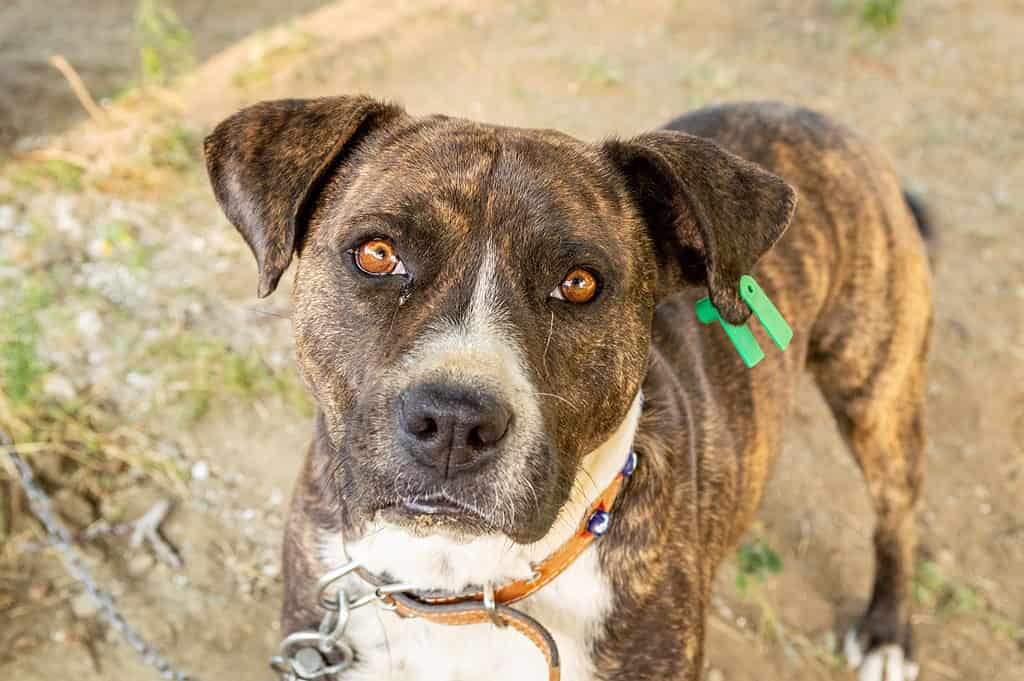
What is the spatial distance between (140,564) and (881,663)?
8.90 ft

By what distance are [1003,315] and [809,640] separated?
8.35 ft

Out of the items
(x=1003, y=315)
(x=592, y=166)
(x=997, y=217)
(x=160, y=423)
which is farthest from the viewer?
(x=997, y=217)

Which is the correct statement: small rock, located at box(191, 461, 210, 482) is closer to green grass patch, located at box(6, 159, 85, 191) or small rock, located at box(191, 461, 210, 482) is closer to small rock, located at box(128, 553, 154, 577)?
small rock, located at box(128, 553, 154, 577)

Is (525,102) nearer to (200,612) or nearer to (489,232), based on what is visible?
(200,612)

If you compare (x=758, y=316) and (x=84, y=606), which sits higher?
(x=758, y=316)

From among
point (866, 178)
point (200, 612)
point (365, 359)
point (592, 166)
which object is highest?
point (592, 166)

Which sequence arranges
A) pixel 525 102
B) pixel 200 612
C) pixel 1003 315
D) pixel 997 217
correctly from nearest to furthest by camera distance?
pixel 200 612
pixel 1003 315
pixel 997 217
pixel 525 102

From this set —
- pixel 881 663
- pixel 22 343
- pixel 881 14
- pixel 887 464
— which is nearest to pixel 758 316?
pixel 887 464

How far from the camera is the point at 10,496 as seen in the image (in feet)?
11.6

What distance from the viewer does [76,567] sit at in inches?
129

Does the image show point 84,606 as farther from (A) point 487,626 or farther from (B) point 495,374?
(B) point 495,374

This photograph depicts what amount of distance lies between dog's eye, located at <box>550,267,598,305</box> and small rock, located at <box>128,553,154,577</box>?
2.14m

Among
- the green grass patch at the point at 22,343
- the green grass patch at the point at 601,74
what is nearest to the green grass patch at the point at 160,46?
the green grass patch at the point at 22,343

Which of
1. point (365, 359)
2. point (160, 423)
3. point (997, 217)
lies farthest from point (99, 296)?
point (997, 217)
